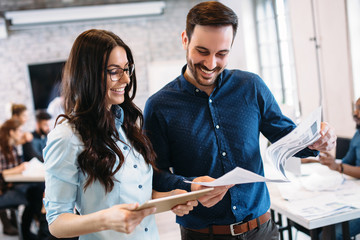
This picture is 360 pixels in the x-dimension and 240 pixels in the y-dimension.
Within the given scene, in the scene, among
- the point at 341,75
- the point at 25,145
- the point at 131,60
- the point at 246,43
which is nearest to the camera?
the point at 131,60

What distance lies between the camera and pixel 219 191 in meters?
1.19

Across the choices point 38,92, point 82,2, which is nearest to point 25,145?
point 38,92

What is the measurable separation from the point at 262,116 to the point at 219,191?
1.45 ft

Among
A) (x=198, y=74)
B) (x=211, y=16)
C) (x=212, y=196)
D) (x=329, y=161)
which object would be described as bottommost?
(x=329, y=161)

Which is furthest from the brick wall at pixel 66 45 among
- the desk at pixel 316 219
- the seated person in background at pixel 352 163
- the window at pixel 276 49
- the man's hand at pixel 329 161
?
the desk at pixel 316 219

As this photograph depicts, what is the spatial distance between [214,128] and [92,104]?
19.5 inches

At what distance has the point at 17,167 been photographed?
3.95 meters

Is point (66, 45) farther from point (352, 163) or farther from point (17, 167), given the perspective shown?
point (352, 163)

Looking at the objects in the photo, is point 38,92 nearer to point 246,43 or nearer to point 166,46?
point 166,46

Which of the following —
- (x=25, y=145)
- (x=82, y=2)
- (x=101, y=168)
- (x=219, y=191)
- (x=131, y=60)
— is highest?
(x=82, y=2)

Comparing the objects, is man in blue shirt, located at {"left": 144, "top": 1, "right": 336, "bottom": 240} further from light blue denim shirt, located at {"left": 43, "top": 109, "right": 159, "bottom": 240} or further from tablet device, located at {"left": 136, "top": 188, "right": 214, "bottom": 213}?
tablet device, located at {"left": 136, "top": 188, "right": 214, "bottom": 213}

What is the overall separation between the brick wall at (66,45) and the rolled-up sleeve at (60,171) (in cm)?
555

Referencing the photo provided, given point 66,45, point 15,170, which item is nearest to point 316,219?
point 15,170

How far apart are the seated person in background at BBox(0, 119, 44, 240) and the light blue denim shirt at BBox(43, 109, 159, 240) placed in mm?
3110
